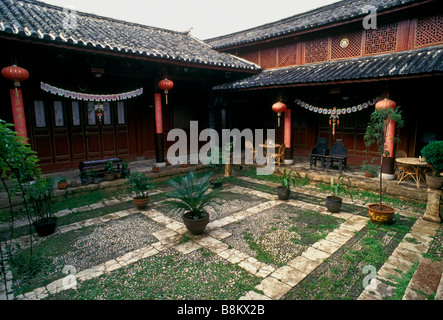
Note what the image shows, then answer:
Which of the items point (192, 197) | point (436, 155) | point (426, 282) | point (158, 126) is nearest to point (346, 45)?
point (436, 155)

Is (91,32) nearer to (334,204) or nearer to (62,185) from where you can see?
(62,185)

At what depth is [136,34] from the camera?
31.8ft

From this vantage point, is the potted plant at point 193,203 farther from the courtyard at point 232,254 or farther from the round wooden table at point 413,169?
the round wooden table at point 413,169

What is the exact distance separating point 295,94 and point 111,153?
7.48 meters

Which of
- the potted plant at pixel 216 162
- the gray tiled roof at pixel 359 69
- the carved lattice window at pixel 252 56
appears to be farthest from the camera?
the carved lattice window at pixel 252 56

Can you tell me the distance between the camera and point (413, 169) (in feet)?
23.2

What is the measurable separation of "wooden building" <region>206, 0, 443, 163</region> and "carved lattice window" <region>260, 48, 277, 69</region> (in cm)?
2

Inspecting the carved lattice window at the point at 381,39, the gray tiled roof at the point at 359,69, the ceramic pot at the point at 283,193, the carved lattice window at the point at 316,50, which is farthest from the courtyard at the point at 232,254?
the carved lattice window at the point at 316,50

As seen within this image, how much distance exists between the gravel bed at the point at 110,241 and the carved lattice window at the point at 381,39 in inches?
344

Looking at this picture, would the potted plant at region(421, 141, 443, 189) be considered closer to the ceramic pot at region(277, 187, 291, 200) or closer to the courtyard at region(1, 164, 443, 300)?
the courtyard at region(1, 164, 443, 300)

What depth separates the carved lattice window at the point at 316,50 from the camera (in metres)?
9.75

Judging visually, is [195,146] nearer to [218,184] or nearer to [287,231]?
[218,184]

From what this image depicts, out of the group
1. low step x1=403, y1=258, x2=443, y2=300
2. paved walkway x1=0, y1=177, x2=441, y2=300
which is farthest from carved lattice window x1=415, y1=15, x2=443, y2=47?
low step x1=403, y1=258, x2=443, y2=300
